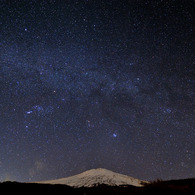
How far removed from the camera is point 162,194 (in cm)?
480

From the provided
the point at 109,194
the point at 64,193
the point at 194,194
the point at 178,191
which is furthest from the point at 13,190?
the point at 194,194

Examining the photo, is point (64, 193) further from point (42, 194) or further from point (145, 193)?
point (145, 193)

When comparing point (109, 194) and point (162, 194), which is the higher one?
point (162, 194)

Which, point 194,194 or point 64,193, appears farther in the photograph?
point 64,193

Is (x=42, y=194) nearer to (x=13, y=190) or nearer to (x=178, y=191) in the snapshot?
(x=13, y=190)

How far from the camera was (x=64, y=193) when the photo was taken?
805 centimetres

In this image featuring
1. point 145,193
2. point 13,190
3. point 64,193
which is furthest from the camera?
point 64,193

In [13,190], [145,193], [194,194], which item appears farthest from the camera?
[13,190]

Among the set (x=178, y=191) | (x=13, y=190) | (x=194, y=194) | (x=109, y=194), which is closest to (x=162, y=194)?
(x=178, y=191)

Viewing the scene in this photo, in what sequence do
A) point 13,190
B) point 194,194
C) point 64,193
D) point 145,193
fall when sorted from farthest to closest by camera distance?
point 64,193, point 13,190, point 145,193, point 194,194

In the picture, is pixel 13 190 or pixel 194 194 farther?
pixel 13 190

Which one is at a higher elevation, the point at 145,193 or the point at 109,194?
the point at 145,193

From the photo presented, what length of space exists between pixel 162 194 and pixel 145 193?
0.80 metres

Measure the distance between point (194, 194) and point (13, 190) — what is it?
845 centimetres
